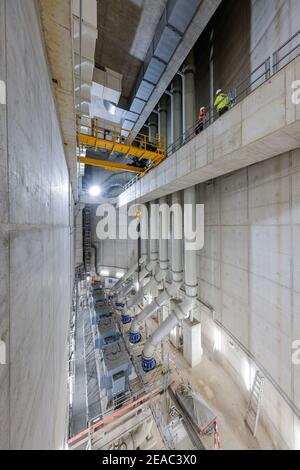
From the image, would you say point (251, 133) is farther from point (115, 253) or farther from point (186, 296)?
point (115, 253)

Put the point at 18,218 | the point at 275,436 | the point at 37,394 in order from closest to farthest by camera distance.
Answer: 1. the point at 18,218
2. the point at 37,394
3. the point at 275,436

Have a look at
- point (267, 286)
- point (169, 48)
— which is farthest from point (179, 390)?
point (169, 48)

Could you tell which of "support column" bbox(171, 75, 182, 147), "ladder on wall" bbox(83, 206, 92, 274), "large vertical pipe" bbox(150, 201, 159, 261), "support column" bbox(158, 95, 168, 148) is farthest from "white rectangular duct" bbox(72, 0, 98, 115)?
"ladder on wall" bbox(83, 206, 92, 274)

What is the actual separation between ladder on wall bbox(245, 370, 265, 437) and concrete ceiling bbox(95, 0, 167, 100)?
13357 mm

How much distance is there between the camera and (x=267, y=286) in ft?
17.6

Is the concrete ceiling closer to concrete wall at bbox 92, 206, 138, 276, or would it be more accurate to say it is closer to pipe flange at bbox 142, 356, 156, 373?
concrete wall at bbox 92, 206, 138, 276

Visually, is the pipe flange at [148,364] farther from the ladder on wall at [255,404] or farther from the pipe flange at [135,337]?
the ladder on wall at [255,404]

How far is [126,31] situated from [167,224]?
8850mm

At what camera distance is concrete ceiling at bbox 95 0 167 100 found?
6.28 m

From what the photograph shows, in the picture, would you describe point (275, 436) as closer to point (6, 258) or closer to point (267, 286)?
point (267, 286)

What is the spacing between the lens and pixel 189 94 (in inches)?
324

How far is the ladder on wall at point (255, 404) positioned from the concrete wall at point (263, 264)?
38 centimetres

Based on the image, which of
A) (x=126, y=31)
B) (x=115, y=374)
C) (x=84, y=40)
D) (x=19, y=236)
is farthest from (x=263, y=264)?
(x=126, y=31)

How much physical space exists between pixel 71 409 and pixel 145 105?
13704 mm
